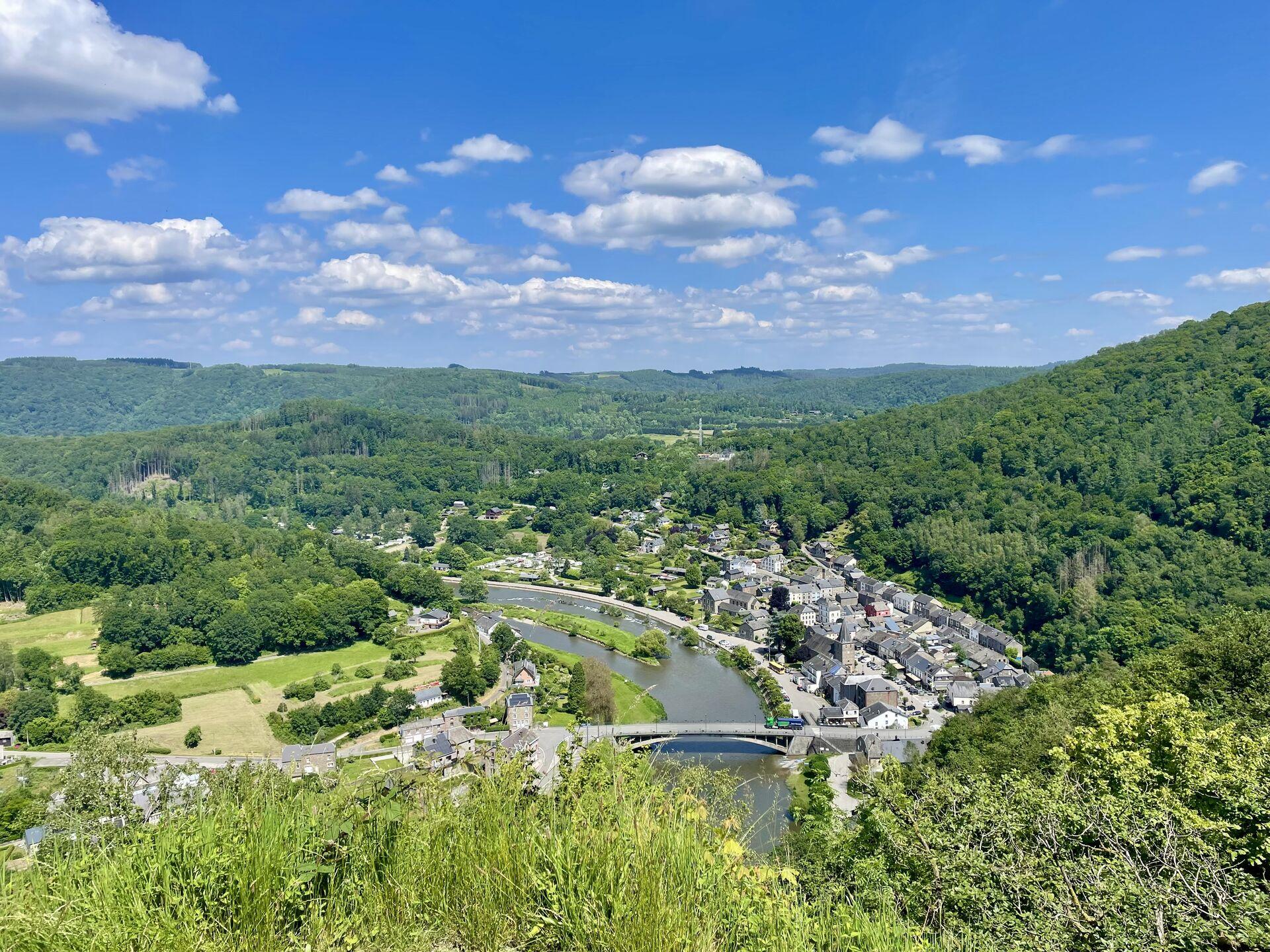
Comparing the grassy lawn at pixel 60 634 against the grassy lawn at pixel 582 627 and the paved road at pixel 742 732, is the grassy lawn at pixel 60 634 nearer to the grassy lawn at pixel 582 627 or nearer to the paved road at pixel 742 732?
the grassy lawn at pixel 582 627

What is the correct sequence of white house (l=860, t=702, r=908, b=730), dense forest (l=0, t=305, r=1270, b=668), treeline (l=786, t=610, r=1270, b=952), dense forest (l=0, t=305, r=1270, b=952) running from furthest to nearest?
dense forest (l=0, t=305, r=1270, b=668), white house (l=860, t=702, r=908, b=730), treeline (l=786, t=610, r=1270, b=952), dense forest (l=0, t=305, r=1270, b=952)

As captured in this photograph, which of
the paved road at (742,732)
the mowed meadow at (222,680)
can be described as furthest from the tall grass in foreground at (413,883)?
the mowed meadow at (222,680)

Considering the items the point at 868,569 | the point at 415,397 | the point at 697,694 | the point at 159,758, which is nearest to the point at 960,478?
the point at 868,569

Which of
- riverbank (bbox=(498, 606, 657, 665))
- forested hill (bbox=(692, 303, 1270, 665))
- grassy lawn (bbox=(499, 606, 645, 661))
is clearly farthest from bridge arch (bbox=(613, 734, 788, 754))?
forested hill (bbox=(692, 303, 1270, 665))

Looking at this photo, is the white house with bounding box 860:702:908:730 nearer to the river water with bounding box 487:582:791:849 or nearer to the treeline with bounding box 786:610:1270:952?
the river water with bounding box 487:582:791:849

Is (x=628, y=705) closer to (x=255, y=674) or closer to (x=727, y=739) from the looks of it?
(x=727, y=739)

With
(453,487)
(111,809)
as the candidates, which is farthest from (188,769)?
(453,487)

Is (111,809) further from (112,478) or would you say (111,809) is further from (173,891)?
(112,478)
